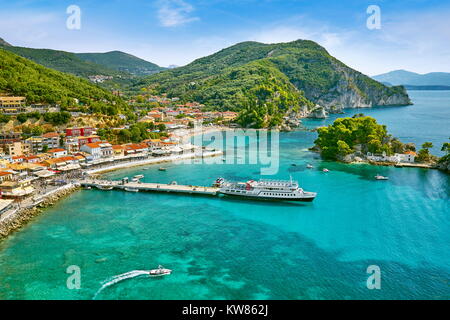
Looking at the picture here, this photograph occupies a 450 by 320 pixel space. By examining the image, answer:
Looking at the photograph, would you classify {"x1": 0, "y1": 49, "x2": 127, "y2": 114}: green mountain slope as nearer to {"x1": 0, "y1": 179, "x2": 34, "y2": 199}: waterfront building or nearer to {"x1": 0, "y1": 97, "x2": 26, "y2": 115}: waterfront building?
{"x1": 0, "y1": 97, "x2": 26, "y2": 115}: waterfront building

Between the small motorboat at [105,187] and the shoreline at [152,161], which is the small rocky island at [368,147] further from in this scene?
the small motorboat at [105,187]

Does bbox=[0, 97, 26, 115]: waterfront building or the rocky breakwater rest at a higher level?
bbox=[0, 97, 26, 115]: waterfront building

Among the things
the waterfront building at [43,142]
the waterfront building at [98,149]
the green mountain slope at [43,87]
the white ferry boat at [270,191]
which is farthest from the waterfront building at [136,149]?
the white ferry boat at [270,191]

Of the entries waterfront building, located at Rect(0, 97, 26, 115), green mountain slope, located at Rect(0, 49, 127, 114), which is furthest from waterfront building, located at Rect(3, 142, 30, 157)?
green mountain slope, located at Rect(0, 49, 127, 114)

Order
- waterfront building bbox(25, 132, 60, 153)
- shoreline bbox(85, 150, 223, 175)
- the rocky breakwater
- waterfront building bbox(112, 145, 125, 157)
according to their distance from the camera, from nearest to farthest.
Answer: the rocky breakwater
shoreline bbox(85, 150, 223, 175)
waterfront building bbox(25, 132, 60, 153)
waterfront building bbox(112, 145, 125, 157)

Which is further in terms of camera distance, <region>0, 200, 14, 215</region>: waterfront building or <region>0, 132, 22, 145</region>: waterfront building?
<region>0, 132, 22, 145</region>: waterfront building
